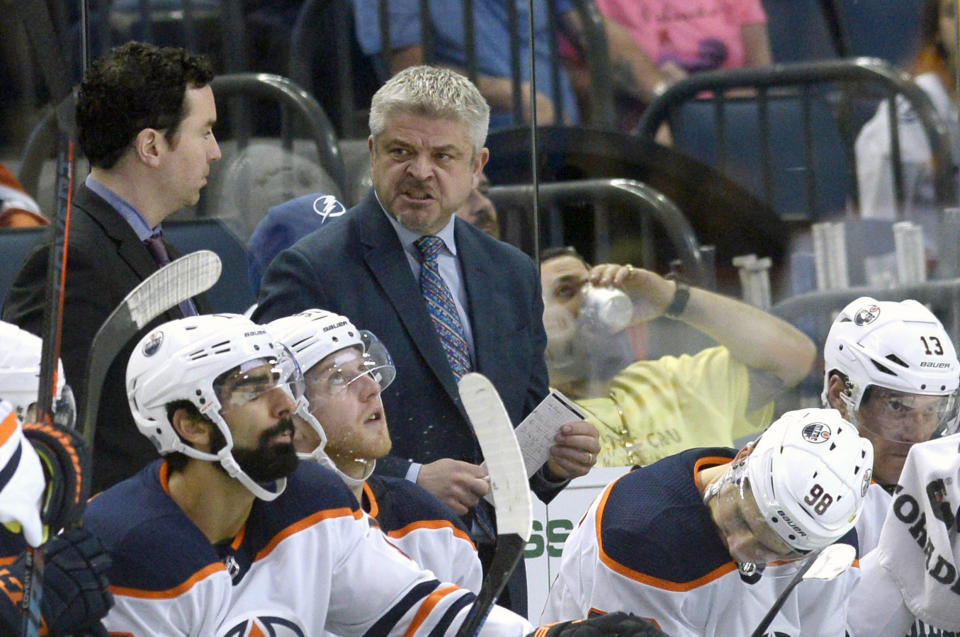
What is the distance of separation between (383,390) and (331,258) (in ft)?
0.89

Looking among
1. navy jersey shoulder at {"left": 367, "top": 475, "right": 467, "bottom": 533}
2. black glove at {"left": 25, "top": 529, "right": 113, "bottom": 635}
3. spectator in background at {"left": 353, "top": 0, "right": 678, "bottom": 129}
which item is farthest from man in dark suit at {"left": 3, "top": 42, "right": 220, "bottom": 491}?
spectator in background at {"left": 353, "top": 0, "right": 678, "bottom": 129}

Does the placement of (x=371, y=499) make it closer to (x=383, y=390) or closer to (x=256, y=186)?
(x=383, y=390)

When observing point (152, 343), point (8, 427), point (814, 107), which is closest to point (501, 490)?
point (152, 343)

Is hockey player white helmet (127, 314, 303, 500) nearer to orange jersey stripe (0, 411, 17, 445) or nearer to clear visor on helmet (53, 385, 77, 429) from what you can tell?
clear visor on helmet (53, 385, 77, 429)

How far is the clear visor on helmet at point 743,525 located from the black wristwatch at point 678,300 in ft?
4.99

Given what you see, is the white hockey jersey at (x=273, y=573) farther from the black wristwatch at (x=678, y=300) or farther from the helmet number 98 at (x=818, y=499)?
the black wristwatch at (x=678, y=300)

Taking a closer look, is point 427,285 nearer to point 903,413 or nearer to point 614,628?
point 903,413

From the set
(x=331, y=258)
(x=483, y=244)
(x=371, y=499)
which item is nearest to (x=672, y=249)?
(x=483, y=244)

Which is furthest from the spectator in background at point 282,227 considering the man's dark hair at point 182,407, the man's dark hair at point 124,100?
the man's dark hair at point 182,407

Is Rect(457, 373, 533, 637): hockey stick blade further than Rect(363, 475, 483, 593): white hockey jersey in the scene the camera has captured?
No

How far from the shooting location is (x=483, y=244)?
3.61 metres

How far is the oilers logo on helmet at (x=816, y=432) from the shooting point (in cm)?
290

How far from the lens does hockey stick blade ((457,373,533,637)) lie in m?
2.54

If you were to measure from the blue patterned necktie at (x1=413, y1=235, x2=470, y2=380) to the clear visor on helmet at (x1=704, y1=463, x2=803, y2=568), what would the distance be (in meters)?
0.67
